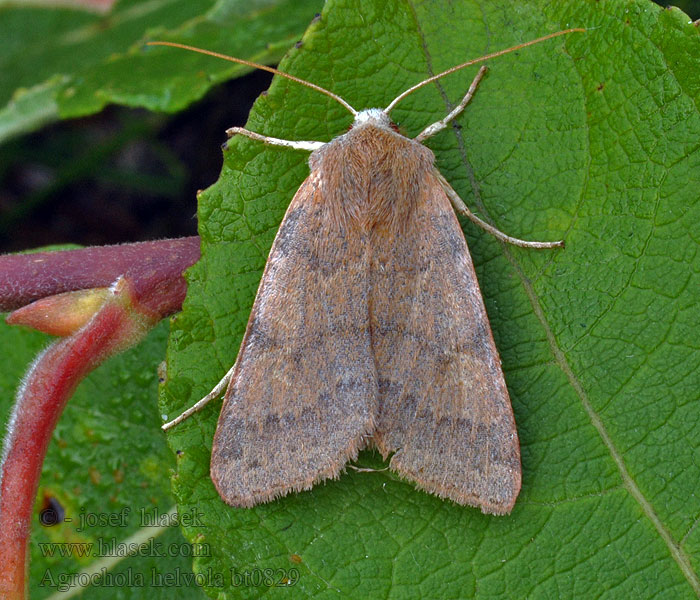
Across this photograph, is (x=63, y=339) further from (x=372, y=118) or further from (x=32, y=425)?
(x=372, y=118)

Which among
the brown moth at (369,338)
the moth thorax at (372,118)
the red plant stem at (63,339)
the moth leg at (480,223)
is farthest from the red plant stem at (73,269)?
the moth leg at (480,223)

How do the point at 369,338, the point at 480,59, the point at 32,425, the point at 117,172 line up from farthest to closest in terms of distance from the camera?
the point at 117,172
the point at 369,338
the point at 480,59
the point at 32,425

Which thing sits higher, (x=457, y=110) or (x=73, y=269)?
(x=457, y=110)

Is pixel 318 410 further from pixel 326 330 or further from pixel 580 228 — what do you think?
pixel 580 228

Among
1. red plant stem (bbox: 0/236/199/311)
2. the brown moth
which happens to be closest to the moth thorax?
the brown moth

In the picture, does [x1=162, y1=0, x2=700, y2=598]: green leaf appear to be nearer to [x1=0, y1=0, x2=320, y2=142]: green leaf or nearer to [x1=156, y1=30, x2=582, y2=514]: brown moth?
[x1=156, y1=30, x2=582, y2=514]: brown moth

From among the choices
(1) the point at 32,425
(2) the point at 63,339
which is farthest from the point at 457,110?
(1) the point at 32,425
